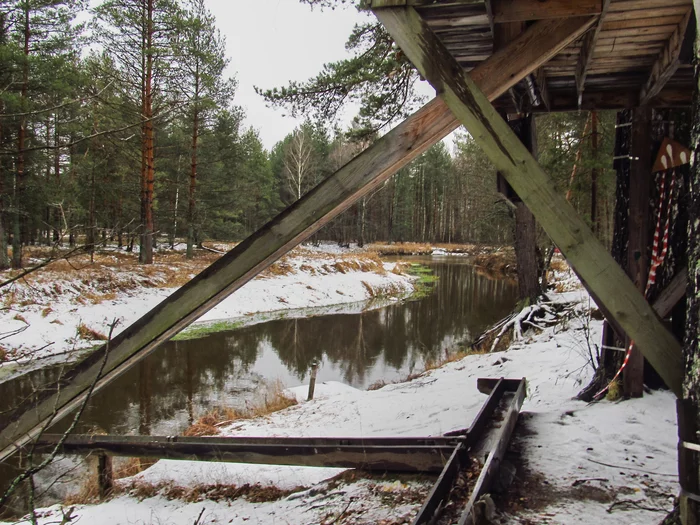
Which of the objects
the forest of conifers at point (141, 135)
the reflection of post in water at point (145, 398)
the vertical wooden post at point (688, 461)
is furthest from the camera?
the forest of conifers at point (141, 135)

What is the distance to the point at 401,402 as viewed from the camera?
6.00 metres

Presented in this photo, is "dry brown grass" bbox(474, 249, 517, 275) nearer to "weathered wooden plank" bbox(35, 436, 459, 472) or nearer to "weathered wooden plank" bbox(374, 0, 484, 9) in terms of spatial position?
"weathered wooden plank" bbox(35, 436, 459, 472)

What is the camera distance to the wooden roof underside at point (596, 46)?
2.40 m

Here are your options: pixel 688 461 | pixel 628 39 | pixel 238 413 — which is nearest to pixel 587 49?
pixel 628 39

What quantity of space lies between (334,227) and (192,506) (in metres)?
48.6

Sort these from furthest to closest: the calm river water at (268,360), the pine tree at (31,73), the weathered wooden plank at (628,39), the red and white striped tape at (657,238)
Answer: the pine tree at (31,73), the calm river water at (268,360), the red and white striped tape at (657,238), the weathered wooden plank at (628,39)

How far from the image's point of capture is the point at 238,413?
24.7ft

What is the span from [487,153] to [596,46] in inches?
59.7

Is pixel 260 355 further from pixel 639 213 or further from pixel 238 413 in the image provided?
pixel 639 213

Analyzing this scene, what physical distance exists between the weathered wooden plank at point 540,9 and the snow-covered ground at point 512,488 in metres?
2.64

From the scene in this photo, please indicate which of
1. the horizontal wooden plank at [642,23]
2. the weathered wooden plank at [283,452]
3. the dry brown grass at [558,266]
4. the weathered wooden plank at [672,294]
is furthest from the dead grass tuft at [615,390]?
the dry brown grass at [558,266]

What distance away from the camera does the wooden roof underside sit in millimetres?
2398

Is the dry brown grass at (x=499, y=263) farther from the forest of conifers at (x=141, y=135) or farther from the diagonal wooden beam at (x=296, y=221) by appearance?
the diagonal wooden beam at (x=296, y=221)

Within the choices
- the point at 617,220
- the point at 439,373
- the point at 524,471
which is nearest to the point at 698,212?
the point at 524,471
